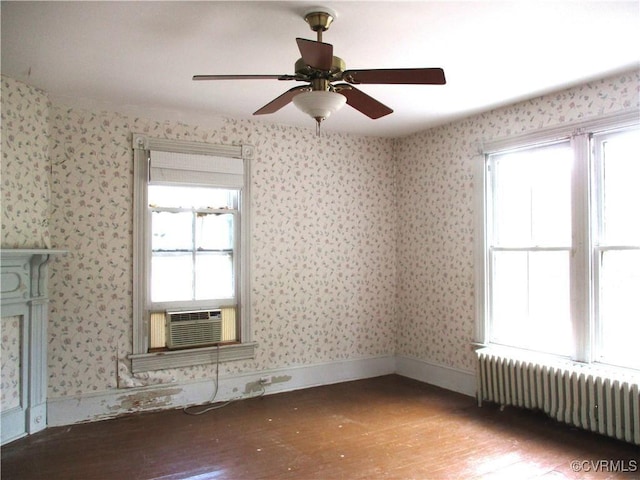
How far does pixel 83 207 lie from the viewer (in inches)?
152

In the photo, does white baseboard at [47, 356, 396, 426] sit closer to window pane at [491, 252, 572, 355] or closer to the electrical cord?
the electrical cord

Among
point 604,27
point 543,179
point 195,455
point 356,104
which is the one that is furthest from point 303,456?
point 604,27

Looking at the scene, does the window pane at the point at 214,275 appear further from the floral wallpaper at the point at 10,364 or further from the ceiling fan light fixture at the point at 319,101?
the ceiling fan light fixture at the point at 319,101

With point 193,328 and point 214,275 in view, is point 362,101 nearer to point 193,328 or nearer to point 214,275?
point 214,275

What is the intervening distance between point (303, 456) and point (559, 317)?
2.33 meters

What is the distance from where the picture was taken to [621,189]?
135 inches

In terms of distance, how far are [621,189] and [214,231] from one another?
3.39 m

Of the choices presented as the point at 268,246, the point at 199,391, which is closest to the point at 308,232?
the point at 268,246

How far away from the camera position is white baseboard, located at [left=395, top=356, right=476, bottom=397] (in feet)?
14.6

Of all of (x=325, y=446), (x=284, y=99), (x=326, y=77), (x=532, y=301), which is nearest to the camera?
(x=326, y=77)

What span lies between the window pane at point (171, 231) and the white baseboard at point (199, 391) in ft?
4.08

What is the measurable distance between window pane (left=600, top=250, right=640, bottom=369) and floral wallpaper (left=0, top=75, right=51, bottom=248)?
170 inches

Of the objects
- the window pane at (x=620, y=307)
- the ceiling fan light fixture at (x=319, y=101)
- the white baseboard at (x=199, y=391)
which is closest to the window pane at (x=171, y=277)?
the white baseboard at (x=199, y=391)

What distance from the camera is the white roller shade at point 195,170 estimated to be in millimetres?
4074
